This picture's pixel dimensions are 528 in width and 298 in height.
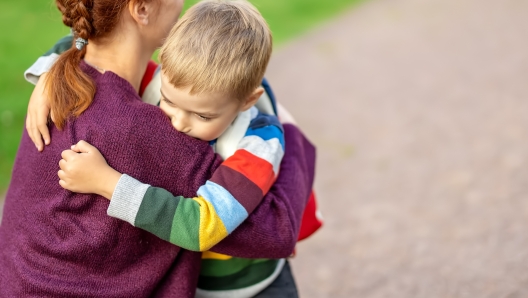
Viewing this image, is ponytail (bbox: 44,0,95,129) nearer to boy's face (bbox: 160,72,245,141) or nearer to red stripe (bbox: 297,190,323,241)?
boy's face (bbox: 160,72,245,141)

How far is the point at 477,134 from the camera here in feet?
20.4

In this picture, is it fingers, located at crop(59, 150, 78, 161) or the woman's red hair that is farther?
the woman's red hair

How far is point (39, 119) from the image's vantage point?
6.47 ft

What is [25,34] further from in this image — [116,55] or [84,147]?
[84,147]

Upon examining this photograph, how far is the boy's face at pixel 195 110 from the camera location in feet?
6.39

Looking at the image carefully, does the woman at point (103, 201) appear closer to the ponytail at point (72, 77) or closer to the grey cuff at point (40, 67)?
the ponytail at point (72, 77)

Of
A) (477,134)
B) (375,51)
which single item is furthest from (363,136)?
(375,51)

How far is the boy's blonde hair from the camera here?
6.33 feet

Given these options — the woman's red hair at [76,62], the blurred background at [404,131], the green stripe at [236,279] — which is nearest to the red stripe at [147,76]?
the woman's red hair at [76,62]

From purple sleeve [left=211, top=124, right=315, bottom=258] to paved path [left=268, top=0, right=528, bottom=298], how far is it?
232 cm

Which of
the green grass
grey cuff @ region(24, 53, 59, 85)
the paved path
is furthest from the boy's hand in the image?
the green grass

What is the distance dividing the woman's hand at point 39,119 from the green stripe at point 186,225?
1.58 feet

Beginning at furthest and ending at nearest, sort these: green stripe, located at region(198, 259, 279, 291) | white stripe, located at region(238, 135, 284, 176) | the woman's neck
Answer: green stripe, located at region(198, 259, 279, 291), the woman's neck, white stripe, located at region(238, 135, 284, 176)

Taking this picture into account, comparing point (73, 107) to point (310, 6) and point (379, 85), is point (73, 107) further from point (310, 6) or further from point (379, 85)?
point (310, 6)
